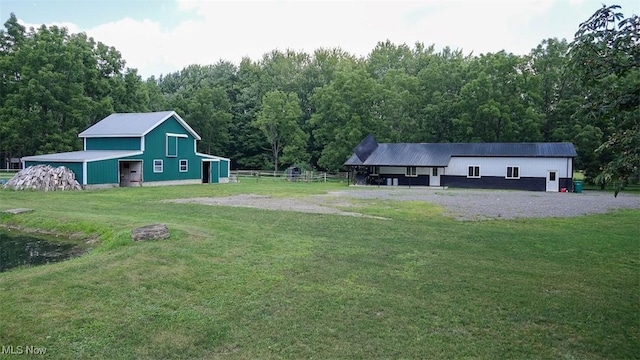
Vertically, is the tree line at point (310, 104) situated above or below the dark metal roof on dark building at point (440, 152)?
above

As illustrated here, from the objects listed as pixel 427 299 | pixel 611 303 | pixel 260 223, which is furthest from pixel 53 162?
pixel 611 303

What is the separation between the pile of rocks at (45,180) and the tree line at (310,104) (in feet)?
51.1

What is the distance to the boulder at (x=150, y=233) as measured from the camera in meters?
8.62

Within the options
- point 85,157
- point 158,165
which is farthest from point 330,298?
point 158,165

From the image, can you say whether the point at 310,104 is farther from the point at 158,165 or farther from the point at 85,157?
the point at 85,157

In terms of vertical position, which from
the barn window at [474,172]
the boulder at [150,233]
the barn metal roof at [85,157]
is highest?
the barn metal roof at [85,157]

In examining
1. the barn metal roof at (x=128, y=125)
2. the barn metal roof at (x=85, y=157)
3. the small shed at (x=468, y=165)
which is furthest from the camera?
the small shed at (x=468, y=165)

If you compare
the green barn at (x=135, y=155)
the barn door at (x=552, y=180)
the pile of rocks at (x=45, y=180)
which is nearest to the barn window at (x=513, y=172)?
the barn door at (x=552, y=180)

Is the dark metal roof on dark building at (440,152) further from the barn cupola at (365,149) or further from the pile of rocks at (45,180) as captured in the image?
the pile of rocks at (45,180)

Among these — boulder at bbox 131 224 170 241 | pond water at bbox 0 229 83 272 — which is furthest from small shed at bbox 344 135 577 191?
boulder at bbox 131 224 170 241

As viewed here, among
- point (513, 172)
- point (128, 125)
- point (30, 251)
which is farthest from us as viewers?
point (513, 172)

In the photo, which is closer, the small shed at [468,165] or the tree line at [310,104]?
the small shed at [468,165]

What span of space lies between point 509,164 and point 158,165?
24355 mm

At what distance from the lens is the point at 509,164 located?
31.9 meters
